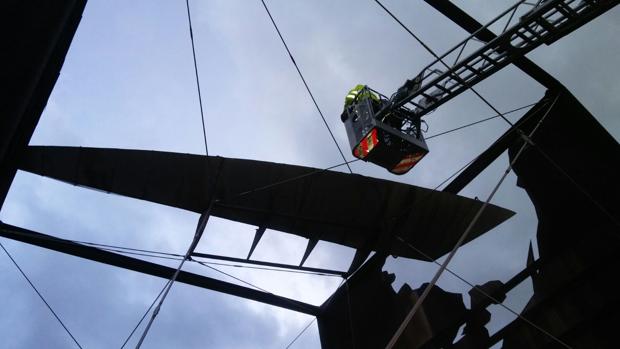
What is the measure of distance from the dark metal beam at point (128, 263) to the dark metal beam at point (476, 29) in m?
7.48

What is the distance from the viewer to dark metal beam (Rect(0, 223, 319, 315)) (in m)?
7.40

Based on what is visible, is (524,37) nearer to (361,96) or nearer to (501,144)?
(501,144)

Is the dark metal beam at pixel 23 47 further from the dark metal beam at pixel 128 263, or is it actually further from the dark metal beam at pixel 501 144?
the dark metal beam at pixel 501 144

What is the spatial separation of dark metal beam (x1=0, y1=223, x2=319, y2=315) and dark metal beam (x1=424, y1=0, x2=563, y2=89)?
24.6ft

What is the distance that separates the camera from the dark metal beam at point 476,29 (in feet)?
25.6

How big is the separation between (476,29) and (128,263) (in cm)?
864

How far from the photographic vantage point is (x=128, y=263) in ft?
27.0

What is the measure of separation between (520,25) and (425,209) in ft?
14.5

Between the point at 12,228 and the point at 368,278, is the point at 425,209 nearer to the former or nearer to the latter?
the point at 368,278

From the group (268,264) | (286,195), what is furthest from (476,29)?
(268,264)

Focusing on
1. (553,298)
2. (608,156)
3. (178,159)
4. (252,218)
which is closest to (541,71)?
(608,156)

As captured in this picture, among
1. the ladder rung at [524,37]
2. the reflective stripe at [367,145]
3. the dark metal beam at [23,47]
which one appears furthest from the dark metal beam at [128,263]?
the ladder rung at [524,37]

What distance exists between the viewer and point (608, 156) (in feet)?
27.7

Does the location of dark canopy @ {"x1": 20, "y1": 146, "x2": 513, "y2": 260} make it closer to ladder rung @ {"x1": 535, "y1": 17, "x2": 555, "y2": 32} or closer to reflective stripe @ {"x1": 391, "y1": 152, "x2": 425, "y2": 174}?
reflective stripe @ {"x1": 391, "y1": 152, "x2": 425, "y2": 174}
